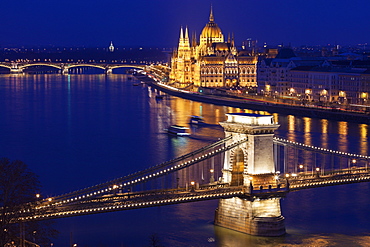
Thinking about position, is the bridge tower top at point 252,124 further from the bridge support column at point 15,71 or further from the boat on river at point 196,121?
the bridge support column at point 15,71

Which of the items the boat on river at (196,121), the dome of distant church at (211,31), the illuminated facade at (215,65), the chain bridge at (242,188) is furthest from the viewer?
the dome of distant church at (211,31)

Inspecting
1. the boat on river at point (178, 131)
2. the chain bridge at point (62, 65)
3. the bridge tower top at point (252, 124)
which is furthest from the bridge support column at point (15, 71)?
the bridge tower top at point (252, 124)

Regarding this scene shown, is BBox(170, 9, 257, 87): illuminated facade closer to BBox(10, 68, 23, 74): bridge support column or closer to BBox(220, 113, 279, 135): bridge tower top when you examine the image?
BBox(10, 68, 23, 74): bridge support column

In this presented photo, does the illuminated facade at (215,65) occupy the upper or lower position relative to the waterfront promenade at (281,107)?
upper

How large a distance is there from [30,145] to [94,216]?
14281mm

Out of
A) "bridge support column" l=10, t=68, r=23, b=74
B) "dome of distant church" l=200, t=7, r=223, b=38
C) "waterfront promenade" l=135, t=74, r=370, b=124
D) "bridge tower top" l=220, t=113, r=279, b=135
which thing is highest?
"dome of distant church" l=200, t=7, r=223, b=38

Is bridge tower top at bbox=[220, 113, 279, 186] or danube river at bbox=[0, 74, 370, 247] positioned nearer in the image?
bridge tower top at bbox=[220, 113, 279, 186]

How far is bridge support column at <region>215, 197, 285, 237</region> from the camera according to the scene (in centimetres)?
1756

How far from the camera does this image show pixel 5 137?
118 feet

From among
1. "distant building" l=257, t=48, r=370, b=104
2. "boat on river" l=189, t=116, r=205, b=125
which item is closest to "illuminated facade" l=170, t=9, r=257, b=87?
"distant building" l=257, t=48, r=370, b=104

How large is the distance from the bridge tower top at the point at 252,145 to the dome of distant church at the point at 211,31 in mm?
67493

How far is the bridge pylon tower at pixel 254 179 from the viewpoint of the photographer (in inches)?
693

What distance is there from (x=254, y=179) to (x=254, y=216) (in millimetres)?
764

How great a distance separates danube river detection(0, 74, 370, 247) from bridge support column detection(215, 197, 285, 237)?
7.4 inches
